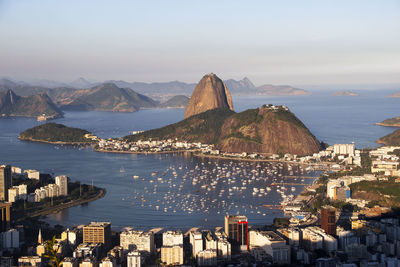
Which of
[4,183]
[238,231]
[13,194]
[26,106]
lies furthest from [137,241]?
[26,106]

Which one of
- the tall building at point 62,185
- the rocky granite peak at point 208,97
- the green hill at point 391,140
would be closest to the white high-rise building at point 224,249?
the tall building at point 62,185

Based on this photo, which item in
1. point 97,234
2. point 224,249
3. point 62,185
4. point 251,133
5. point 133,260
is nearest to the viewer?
point 133,260

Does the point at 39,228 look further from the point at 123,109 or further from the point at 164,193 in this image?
the point at 123,109

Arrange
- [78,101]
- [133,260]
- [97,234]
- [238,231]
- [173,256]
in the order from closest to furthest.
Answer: [133,260] < [173,256] < [97,234] < [238,231] < [78,101]

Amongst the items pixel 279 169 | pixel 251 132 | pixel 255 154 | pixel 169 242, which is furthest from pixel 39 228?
pixel 251 132

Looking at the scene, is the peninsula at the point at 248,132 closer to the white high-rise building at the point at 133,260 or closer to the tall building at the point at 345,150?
the tall building at the point at 345,150

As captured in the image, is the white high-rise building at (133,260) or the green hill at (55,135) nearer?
the white high-rise building at (133,260)

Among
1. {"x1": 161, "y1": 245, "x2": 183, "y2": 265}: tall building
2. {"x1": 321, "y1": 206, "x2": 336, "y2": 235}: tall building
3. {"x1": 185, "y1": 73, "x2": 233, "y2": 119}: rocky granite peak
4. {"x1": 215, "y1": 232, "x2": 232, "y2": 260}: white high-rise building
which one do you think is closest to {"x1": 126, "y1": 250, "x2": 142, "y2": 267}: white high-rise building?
{"x1": 161, "y1": 245, "x2": 183, "y2": 265}: tall building

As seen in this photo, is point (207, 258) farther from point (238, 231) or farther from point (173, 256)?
point (238, 231)
